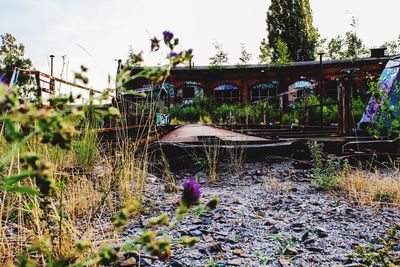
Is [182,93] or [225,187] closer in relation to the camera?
[225,187]

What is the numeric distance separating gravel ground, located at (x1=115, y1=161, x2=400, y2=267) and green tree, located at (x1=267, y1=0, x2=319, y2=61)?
31243 mm

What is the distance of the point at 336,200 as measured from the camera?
2930 millimetres

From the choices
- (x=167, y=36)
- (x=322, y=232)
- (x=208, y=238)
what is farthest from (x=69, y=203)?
(x=167, y=36)

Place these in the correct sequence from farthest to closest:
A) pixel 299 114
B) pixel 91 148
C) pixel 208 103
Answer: pixel 208 103 < pixel 299 114 < pixel 91 148

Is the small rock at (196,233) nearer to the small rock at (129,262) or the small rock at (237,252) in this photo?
the small rock at (237,252)

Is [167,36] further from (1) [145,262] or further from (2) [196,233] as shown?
(2) [196,233]

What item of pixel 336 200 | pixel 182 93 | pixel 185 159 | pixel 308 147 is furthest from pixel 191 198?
pixel 182 93

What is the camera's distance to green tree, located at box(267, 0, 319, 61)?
1312 inches

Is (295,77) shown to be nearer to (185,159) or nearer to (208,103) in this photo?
(208,103)

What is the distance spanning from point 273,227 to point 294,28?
33.4 meters

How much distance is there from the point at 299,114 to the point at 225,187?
12.0m

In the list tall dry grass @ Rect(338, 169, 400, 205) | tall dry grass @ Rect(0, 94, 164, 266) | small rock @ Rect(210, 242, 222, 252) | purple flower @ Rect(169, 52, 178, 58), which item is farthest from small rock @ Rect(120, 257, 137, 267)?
tall dry grass @ Rect(338, 169, 400, 205)

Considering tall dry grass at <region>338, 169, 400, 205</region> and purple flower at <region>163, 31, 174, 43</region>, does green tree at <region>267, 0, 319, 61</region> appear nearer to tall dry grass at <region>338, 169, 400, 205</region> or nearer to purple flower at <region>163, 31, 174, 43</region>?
tall dry grass at <region>338, 169, 400, 205</region>

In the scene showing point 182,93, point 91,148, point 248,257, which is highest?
point 182,93
